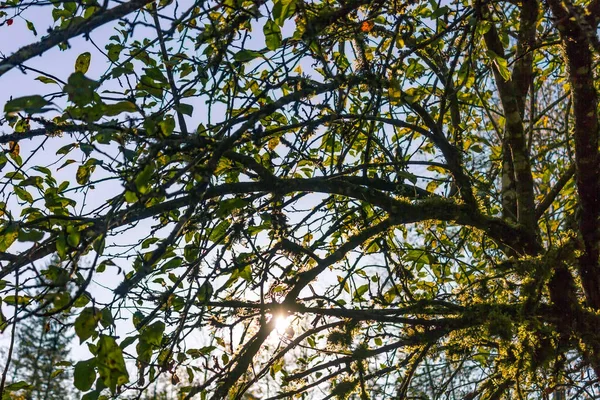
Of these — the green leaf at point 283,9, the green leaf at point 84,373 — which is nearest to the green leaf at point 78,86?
the green leaf at point 84,373

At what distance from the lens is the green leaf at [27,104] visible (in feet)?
4.42

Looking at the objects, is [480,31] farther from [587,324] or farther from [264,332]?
[264,332]

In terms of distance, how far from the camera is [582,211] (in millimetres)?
3018

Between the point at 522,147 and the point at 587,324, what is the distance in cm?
100

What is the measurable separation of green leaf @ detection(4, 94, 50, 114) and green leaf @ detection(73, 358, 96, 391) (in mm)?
698

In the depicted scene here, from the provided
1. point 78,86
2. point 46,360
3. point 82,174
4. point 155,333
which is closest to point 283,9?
point 78,86

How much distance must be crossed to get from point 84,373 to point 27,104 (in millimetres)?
751

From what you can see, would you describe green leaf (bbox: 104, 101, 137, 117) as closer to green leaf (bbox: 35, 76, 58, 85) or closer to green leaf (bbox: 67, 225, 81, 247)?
green leaf (bbox: 67, 225, 81, 247)

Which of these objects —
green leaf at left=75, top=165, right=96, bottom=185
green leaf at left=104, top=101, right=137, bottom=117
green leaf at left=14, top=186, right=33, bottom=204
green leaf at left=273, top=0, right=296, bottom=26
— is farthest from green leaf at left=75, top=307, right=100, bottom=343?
green leaf at left=75, top=165, right=96, bottom=185

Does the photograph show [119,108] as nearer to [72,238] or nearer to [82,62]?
[72,238]

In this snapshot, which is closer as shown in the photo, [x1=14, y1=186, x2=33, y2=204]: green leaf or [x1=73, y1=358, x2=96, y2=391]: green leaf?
[x1=73, y1=358, x2=96, y2=391]: green leaf

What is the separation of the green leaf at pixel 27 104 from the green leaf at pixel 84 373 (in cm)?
70

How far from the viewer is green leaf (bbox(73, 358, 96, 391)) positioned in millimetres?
1684

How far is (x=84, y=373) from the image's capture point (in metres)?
1.69
